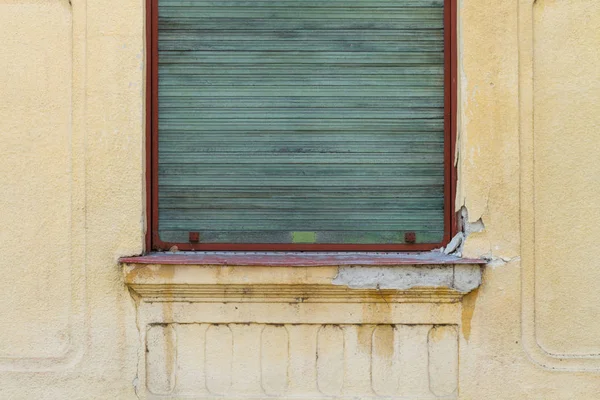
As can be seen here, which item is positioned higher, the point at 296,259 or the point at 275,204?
the point at 275,204

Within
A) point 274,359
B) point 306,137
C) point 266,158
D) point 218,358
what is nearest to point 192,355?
point 218,358

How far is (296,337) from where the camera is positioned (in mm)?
3357

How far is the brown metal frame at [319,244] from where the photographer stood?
11.4 feet

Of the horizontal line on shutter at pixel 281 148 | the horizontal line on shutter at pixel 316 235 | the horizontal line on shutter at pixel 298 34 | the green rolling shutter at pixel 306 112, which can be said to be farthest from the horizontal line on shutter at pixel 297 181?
the horizontal line on shutter at pixel 298 34

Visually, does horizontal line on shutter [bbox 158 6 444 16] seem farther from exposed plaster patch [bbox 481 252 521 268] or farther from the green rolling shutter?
exposed plaster patch [bbox 481 252 521 268]

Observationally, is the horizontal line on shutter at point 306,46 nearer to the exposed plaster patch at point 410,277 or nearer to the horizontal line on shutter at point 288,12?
the horizontal line on shutter at point 288,12

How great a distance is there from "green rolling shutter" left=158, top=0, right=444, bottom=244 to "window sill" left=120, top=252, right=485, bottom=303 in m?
0.29

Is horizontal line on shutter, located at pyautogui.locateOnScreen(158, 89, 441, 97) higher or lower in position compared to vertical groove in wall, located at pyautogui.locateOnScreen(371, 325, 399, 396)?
higher

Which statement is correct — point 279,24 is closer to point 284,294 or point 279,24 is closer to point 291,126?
point 291,126

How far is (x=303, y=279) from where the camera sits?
329 cm

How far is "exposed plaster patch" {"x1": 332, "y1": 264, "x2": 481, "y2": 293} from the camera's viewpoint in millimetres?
3283

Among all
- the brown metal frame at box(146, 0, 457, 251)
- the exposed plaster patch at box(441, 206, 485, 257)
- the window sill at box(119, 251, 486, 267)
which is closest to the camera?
the window sill at box(119, 251, 486, 267)

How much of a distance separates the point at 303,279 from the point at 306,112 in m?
0.89

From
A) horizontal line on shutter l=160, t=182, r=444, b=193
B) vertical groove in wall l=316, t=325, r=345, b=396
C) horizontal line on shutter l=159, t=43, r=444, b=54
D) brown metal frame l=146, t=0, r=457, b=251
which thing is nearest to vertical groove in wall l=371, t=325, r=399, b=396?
vertical groove in wall l=316, t=325, r=345, b=396
